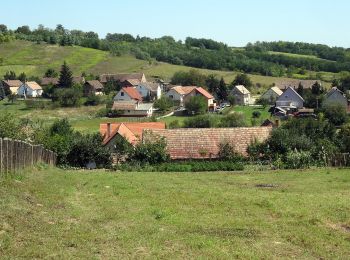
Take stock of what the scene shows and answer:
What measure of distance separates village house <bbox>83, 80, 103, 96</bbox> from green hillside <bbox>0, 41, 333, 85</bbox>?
19826 millimetres

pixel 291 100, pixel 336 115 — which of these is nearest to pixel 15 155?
pixel 336 115

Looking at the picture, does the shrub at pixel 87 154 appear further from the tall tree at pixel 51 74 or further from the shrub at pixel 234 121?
the tall tree at pixel 51 74

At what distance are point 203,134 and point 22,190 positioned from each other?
3536cm

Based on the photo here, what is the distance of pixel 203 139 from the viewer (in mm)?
50844

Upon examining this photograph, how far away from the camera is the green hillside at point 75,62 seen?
15425 centimetres

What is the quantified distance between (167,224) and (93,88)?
117 m

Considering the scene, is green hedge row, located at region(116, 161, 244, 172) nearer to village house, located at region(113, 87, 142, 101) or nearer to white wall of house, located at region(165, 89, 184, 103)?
village house, located at region(113, 87, 142, 101)

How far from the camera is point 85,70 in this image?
154625mm

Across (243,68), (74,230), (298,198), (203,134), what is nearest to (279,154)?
(203,134)

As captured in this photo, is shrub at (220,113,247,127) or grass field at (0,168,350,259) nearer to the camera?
grass field at (0,168,350,259)

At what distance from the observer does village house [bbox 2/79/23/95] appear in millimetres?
129475

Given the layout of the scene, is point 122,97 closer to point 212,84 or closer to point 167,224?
point 212,84

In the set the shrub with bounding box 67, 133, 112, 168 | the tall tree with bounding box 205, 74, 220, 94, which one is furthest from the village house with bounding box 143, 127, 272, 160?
the tall tree with bounding box 205, 74, 220, 94

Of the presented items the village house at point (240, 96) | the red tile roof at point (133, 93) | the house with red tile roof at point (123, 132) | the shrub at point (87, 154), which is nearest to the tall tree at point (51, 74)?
the red tile roof at point (133, 93)
